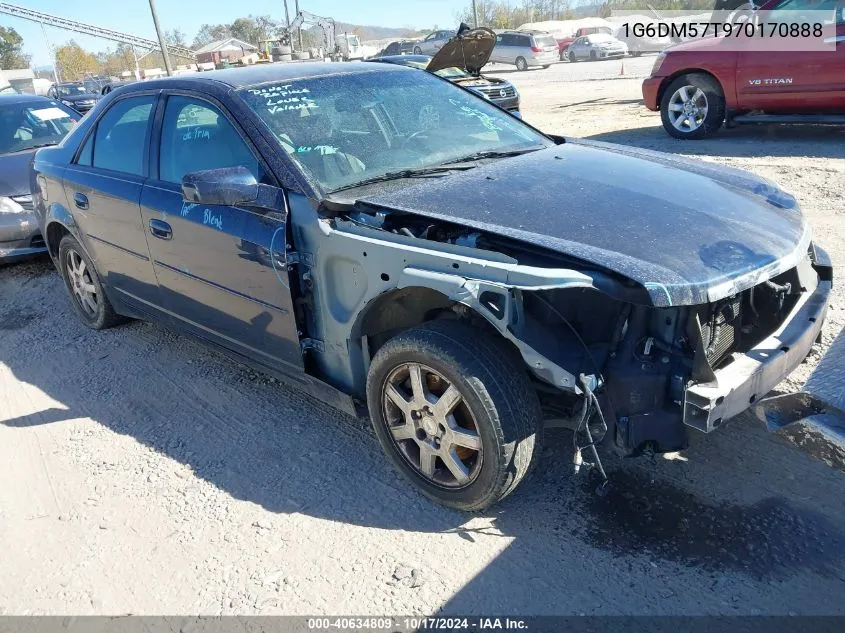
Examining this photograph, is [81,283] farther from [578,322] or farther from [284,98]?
→ [578,322]

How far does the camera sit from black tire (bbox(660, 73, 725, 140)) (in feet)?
29.7

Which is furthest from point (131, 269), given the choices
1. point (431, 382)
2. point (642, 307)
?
A: point (642, 307)

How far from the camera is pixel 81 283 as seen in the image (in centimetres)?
509

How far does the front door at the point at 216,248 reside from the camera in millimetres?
3170

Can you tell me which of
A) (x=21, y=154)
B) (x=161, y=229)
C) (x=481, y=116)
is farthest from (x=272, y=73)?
(x=21, y=154)

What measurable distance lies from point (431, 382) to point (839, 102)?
7.59 metres

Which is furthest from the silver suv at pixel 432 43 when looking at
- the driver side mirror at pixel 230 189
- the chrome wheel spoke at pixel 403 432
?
the chrome wheel spoke at pixel 403 432

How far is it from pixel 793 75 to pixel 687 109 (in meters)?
1.40

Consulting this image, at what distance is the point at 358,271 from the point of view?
285cm

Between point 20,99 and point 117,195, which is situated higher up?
point 20,99

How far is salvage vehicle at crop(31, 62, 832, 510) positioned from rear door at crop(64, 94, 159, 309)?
3 centimetres

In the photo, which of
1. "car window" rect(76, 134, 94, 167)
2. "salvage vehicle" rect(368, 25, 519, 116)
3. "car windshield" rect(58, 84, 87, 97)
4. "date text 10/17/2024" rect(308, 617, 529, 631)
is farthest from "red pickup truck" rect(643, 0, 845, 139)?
"car windshield" rect(58, 84, 87, 97)

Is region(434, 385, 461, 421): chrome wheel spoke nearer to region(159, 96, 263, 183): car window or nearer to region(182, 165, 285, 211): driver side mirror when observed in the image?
region(182, 165, 285, 211): driver side mirror

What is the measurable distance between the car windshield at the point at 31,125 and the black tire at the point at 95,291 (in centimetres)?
301
